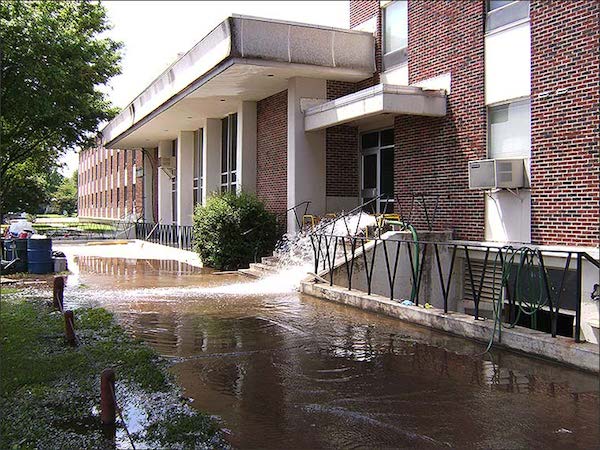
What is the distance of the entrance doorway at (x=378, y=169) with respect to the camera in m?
15.7

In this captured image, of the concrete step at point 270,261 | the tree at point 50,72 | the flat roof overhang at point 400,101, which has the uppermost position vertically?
the tree at point 50,72

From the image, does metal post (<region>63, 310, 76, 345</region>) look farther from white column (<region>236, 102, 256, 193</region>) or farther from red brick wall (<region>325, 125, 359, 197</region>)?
white column (<region>236, 102, 256, 193</region>)

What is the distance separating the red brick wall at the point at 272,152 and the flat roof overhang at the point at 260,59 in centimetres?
42

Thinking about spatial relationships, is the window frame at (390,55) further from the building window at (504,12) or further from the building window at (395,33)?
the building window at (504,12)

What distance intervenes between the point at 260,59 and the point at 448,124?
4.75m

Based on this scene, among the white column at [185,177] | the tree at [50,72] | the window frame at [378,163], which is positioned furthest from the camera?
the white column at [185,177]

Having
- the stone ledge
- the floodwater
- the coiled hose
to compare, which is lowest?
the floodwater

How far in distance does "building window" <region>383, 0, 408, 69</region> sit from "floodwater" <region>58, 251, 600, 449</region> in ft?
24.9

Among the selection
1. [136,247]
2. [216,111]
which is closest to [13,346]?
[216,111]

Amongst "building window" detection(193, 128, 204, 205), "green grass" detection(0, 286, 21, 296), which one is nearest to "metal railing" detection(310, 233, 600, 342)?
"green grass" detection(0, 286, 21, 296)

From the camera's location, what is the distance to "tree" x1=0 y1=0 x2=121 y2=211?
14.3m

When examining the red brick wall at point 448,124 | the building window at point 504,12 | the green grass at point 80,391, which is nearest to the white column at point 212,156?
the red brick wall at point 448,124

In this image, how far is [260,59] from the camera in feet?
47.9

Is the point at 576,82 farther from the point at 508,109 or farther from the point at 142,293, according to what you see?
the point at 142,293
